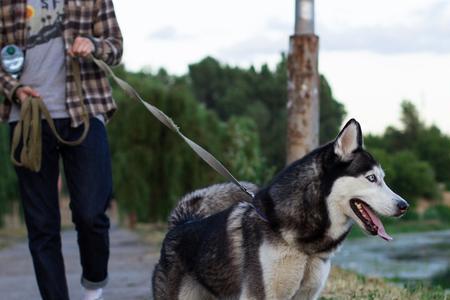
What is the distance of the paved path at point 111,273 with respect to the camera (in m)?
8.45

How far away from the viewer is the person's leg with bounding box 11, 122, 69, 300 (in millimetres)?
5828

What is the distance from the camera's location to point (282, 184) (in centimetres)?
515

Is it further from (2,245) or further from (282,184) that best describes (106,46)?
(2,245)

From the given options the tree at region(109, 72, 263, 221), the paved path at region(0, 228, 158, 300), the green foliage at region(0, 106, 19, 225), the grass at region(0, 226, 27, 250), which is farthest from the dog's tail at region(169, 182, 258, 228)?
the green foliage at region(0, 106, 19, 225)

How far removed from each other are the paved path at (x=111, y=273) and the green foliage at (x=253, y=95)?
27.1 m

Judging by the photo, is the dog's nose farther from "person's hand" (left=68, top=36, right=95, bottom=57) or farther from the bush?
the bush

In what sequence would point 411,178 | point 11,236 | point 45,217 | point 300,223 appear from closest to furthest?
point 300,223 → point 45,217 → point 11,236 → point 411,178

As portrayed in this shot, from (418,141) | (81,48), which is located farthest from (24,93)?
(418,141)

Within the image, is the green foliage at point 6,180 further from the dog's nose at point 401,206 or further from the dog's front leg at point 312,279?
the dog's nose at point 401,206

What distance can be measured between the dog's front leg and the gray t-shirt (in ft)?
6.28

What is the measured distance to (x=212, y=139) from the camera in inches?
857

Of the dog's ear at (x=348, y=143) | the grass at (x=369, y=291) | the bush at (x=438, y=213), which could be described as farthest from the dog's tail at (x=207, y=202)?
the bush at (x=438, y=213)

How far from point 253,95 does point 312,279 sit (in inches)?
1763

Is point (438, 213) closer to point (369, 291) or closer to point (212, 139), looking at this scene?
point (212, 139)
